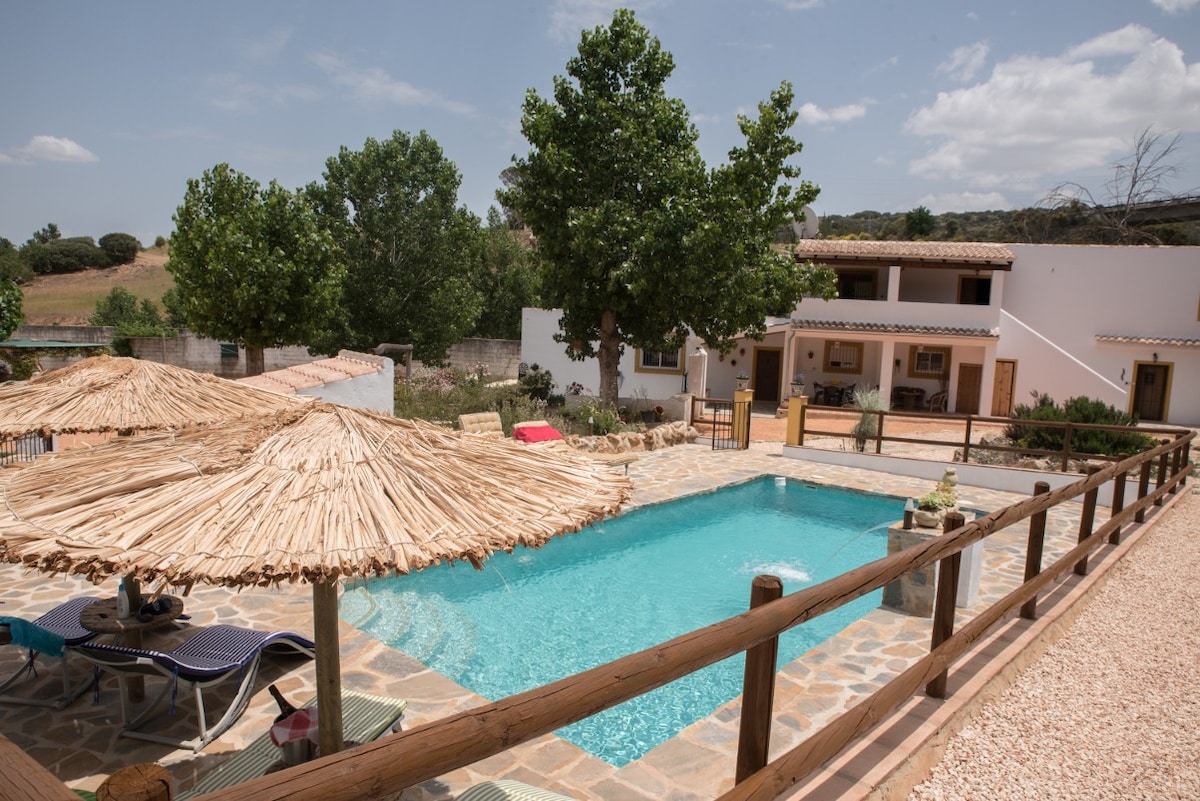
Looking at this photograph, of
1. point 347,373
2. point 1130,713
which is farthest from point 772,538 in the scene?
point 347,373

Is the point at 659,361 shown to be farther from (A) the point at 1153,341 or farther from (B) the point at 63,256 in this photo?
(B) the point at 63,256

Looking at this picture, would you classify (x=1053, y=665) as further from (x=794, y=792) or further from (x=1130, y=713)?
(x=794, y=792)

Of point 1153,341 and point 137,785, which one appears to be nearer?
point 137,785

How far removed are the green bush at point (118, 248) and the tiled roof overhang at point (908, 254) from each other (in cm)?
5546

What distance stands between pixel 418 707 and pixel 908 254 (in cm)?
2437

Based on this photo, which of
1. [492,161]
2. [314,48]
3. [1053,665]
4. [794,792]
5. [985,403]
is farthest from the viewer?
[492,161]

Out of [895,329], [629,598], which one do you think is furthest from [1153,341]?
[629,598]

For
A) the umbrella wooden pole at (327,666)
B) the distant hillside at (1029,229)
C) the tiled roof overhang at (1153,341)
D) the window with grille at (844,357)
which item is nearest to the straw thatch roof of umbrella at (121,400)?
the umbrella wooden pole at (327,666)

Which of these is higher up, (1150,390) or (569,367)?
(1150,390)

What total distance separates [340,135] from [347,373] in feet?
46.0

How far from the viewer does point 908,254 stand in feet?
81.4

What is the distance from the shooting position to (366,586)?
8188 mm

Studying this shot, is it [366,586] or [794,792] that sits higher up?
[794,792]

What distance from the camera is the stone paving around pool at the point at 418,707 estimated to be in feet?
13.7
